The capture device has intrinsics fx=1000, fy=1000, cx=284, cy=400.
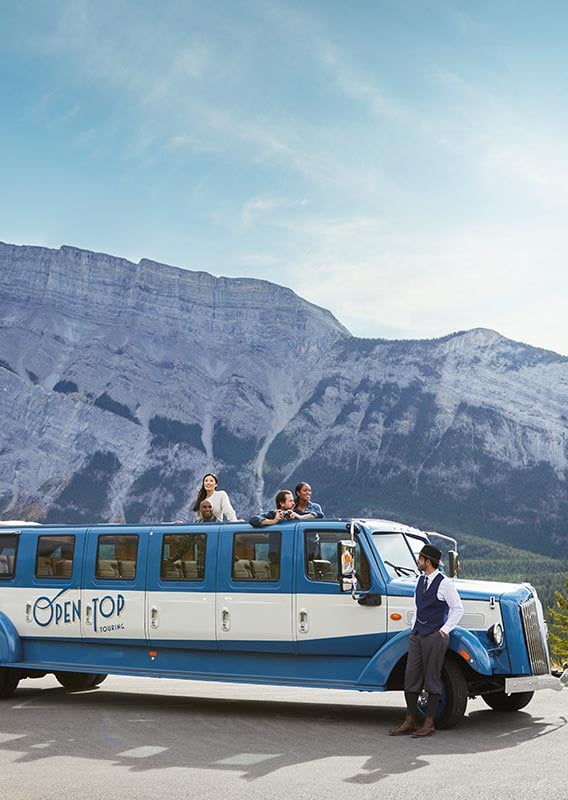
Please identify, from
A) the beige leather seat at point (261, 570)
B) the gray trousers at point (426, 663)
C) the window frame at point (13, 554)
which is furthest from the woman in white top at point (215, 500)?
the gray trousers at point (426, 663)

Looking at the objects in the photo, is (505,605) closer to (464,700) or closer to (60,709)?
(464,700)

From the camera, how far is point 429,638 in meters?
12.1

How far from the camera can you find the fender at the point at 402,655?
487 inches

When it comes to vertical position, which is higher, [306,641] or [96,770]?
[306,641]

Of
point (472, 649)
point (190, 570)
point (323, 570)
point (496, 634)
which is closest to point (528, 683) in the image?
point (496, 634)

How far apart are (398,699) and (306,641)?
3.08m

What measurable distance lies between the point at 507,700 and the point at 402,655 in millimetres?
2382

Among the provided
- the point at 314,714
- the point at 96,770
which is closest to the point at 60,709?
the point at 314,714

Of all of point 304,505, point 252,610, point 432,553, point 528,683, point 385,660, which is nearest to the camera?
point 432,553

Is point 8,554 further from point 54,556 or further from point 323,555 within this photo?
point 323,555

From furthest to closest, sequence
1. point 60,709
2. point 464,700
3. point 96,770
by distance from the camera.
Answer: point 60,709 < point 464,700 < point 96,770

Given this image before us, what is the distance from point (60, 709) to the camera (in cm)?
1489

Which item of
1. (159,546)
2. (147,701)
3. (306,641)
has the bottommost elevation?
(147,701)

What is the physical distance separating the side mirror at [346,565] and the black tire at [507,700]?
8.91 feet
